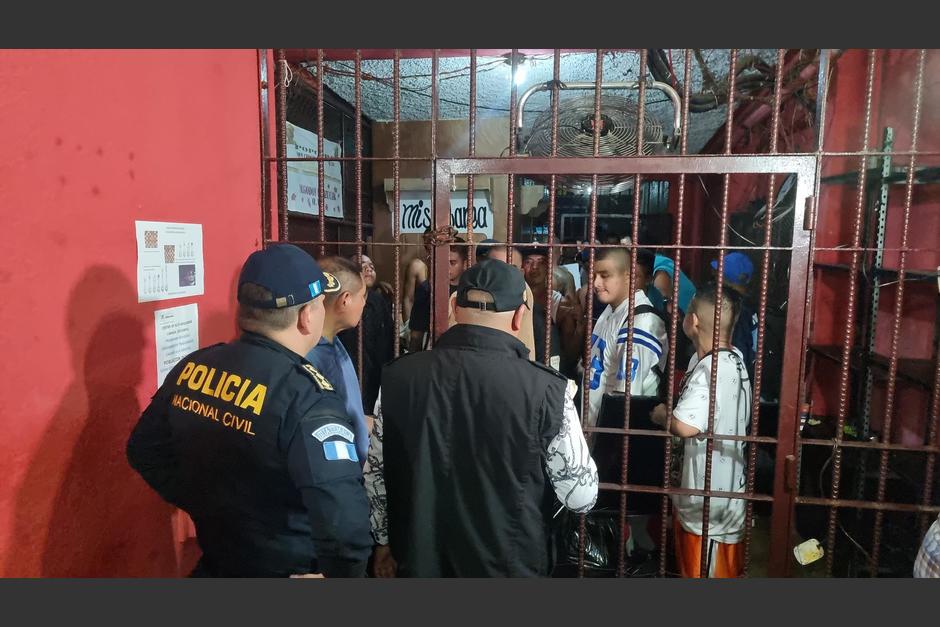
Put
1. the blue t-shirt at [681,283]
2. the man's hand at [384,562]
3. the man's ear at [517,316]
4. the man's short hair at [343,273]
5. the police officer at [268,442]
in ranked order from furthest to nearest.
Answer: the blue t-shirt at [681,283]
the man's short hair at [343,273]
the man's hand at [384,562]
the man's ear at [517,316]
the police officer at [268,442]

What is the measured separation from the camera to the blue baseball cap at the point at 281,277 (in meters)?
1.37

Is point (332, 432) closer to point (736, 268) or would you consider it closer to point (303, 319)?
point (303, 319)

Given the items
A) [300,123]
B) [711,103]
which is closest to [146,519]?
[300,123]

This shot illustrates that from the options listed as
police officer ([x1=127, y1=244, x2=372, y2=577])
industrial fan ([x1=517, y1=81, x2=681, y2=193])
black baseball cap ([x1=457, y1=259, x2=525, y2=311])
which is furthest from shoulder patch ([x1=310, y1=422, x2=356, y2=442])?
industrial fan ([x1=517, y1=81, x2=681, y2=193])

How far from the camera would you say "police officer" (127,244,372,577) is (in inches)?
49.5

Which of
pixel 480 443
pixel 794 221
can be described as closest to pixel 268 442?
pixel 480 443

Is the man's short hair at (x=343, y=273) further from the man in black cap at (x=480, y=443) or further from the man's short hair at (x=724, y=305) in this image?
the man's short hair at (x=724, y=305)

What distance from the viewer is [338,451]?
127 centimetres

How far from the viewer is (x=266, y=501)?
1.31 meters

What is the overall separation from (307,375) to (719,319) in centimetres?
147

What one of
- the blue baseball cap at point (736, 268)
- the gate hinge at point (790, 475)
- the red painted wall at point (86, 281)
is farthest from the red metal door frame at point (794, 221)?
the blue baseball cap at point (736, 268)

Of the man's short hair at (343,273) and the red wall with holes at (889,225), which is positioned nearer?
the man's short hair at (343,273)

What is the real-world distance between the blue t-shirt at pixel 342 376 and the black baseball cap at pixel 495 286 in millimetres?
606

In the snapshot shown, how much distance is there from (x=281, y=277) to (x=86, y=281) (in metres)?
0.56
